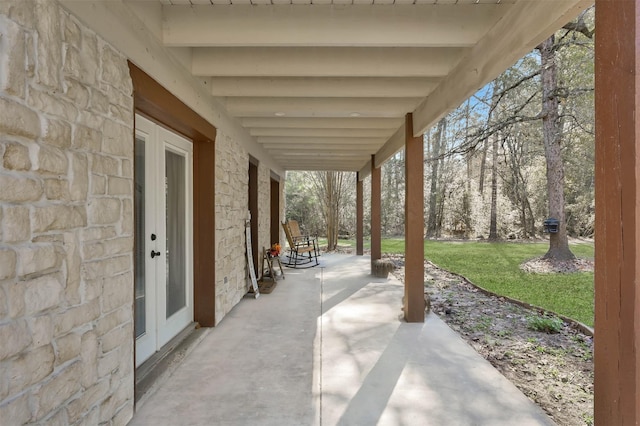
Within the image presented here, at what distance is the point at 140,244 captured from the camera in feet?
9.05

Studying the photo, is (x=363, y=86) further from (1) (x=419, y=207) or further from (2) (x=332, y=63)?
(1) (x=419, y=207)

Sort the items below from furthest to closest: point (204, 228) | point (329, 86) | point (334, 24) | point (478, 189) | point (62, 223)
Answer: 1. point (478, 189)
2. point (204, 228)
3. point (329, 86)
4. point (334, 24)
5. point (62, 223)

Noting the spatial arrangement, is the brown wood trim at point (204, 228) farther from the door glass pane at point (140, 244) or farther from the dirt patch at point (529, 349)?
the dirt patch at point (529, 349)

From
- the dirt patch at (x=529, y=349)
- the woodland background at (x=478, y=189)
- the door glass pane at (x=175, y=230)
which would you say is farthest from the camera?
the woodland background at (x=478, y=189)

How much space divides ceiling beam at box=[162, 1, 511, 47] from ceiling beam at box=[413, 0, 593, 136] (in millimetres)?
194

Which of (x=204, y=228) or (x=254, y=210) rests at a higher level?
(x=254, y=210)

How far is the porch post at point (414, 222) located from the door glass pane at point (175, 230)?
253 centimetres

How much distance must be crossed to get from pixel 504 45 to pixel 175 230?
3.12 meters

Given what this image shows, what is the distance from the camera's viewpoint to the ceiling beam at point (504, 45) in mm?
1670

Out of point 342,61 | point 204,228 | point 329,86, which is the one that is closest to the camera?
point 342,61

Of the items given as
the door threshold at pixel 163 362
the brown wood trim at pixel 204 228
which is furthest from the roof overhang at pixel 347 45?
the door threshold at pixel 163 362

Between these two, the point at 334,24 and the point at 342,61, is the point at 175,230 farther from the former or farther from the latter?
the point at 334,24

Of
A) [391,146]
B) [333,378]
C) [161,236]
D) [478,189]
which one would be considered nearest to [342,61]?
[161,236]

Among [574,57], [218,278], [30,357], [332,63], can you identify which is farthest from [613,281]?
[574,57]
